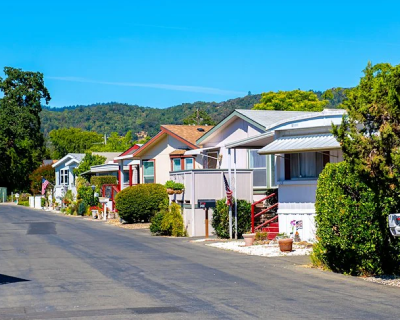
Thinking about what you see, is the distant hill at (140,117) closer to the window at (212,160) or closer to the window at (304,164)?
the window at (212,160)

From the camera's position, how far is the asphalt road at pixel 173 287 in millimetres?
11219

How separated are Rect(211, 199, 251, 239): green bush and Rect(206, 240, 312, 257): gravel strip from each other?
2.06 m

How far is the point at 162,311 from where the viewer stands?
11188 mm

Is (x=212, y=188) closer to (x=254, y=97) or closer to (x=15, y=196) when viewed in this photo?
(x=15, y=196)

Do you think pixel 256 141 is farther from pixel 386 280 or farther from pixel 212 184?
pixel 386 280

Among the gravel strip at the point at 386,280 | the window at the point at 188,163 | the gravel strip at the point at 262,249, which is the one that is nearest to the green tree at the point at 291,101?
the window at the point at 188,163

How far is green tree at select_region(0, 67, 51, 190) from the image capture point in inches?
3216

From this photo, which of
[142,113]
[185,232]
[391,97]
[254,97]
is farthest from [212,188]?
[142,113]

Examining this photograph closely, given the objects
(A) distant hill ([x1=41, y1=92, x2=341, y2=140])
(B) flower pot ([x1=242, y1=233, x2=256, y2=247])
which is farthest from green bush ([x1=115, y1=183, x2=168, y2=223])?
(A) distant hill ([x1=41, y1=92, x2=341, y2=140])

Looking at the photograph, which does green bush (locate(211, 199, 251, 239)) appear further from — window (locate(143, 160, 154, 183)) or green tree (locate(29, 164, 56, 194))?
green tree (locate(29, 164, 56, 194))

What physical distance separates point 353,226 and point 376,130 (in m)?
2.47

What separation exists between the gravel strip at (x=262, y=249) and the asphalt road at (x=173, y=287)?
64cm

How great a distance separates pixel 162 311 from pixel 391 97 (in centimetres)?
642

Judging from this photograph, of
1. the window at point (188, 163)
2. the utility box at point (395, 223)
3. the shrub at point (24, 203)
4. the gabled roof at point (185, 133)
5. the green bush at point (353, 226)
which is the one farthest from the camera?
the shrub at point (24, 203)
